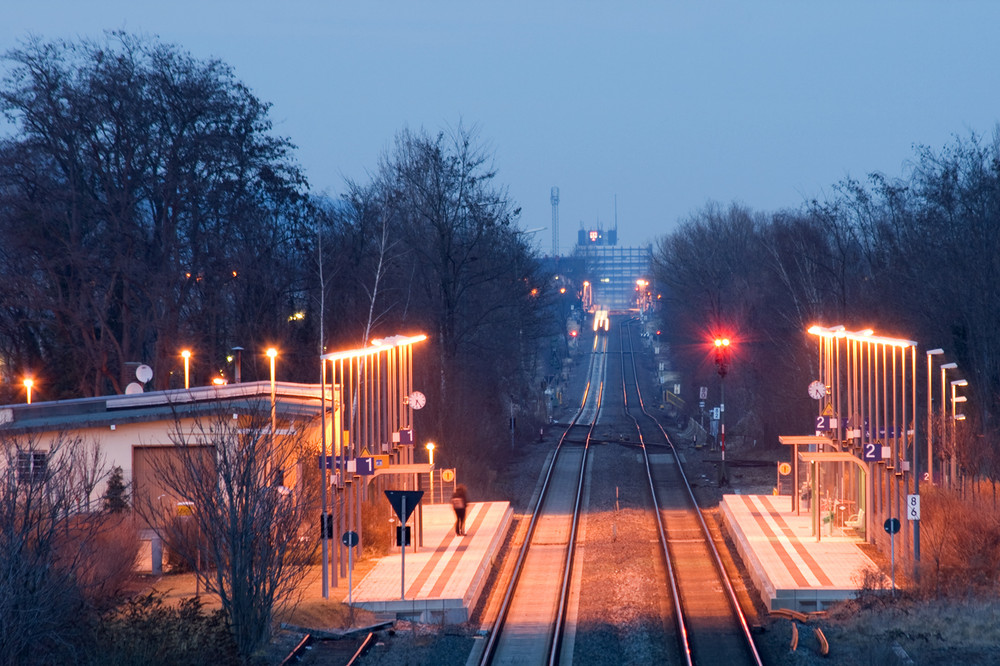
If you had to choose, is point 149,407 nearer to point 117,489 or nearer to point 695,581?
point 117,489

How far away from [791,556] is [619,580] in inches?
124

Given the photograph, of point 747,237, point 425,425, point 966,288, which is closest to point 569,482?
point 425,425

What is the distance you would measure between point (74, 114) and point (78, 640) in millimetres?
27948

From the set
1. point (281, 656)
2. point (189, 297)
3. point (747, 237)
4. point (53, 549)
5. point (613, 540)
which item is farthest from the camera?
point (747, 237)

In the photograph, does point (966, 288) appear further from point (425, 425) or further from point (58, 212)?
point (58, 212)

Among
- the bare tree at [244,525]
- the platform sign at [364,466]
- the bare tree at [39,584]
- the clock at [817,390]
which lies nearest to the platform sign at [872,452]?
the clock at [817,390]

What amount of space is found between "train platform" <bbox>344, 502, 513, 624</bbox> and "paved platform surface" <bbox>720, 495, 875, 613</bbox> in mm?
4758

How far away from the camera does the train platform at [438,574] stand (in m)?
16.1

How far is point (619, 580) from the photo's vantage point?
1894 centimetres

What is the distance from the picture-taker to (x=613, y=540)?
2284 cm

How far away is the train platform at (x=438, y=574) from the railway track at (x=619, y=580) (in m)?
0.62

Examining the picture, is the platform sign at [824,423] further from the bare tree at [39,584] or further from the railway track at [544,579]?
the bare tree at [39,584]

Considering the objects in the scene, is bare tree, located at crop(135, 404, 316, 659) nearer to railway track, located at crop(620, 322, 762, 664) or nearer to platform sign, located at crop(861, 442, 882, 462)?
railway track, located at crop(620, 322, 762, 664)

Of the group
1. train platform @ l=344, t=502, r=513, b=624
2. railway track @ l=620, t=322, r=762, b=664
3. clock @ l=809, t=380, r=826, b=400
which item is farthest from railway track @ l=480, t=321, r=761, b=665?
clock @ l=809, t=380, r=826, b=400
